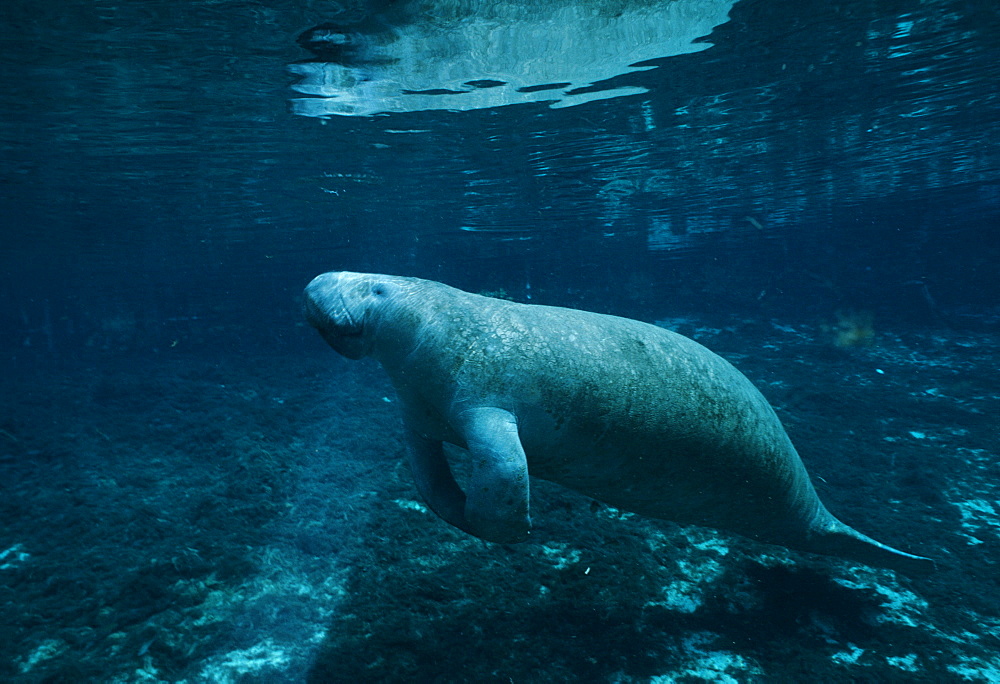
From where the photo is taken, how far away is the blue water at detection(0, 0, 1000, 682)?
3363 mm

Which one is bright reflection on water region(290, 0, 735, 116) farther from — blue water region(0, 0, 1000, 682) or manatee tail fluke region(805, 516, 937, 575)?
manatee tail fluke region(805, 516, 937, 575)

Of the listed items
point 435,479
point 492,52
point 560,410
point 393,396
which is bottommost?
point 393,396

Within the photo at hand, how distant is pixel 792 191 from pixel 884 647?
2168cm

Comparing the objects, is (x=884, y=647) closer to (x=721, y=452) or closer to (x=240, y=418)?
(x=721, y=452)

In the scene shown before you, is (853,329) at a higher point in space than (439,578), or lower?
lower

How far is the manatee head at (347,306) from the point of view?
302 centimetres

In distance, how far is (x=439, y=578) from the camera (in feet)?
12.7

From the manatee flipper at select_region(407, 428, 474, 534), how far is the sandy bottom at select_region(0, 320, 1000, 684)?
2.75ft

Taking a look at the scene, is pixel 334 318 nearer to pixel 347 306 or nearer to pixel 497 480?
pixel 347 306

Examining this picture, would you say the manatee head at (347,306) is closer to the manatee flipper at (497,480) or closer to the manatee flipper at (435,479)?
the manatee flipper at (435,479)

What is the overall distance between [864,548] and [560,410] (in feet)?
8.17

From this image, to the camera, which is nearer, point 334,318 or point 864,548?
point 334,318

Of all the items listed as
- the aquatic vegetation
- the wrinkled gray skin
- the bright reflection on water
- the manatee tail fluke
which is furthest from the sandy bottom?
the aquatic vegetation

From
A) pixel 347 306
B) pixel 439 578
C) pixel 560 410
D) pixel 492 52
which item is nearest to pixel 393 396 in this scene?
pixel 492 52
